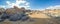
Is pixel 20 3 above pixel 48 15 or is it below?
above

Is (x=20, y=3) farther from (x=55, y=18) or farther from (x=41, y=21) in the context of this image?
(x=55, y=18)

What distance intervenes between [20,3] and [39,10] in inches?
13.0

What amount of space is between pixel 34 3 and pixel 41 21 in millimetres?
315

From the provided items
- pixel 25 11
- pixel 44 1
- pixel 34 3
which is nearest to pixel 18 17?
pixel 25 11

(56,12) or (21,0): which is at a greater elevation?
(21,0)

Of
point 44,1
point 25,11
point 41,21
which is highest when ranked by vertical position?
point 44,1

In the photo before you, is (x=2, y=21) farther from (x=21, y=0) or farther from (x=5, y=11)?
(x=21, y=0)

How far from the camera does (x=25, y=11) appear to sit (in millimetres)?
2391

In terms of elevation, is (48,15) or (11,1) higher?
(11,1)

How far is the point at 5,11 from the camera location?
7.85 feet

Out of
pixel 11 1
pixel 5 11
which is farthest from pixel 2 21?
pixel 11 1

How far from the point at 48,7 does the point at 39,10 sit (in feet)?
0.50

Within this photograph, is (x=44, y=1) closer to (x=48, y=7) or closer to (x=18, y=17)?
(x=48, y=7)

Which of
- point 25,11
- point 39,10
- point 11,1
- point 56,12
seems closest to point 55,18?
point 56,12
